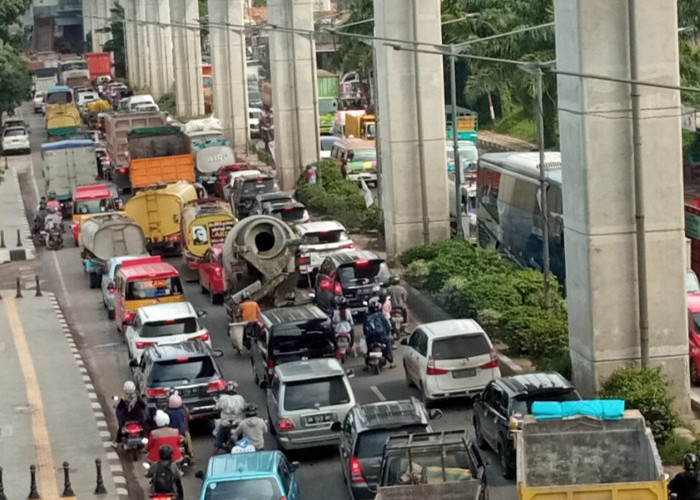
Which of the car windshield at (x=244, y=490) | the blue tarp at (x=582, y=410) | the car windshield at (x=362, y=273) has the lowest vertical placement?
the car windshield at (x=244, y=490)

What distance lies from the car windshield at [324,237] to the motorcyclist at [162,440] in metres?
16.1

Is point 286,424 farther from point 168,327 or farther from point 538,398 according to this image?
point 168,327

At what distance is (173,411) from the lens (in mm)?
26812

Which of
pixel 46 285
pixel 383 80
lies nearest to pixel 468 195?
pixel 383 80

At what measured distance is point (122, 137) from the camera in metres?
69.0

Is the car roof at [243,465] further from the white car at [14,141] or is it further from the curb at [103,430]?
the white car at [14,141]

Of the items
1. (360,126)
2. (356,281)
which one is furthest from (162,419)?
(360,126)

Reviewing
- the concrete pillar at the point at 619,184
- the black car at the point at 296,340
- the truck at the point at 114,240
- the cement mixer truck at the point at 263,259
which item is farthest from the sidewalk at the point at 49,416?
the concrete pillar at the point at 619,184

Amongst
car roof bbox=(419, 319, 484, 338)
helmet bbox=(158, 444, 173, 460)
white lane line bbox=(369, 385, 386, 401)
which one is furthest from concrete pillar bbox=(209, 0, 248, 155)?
helmet bbox=(158, 444, 173, 460)

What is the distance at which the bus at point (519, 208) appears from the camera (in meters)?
38.7

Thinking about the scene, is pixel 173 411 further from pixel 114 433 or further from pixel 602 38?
pixel 602 38

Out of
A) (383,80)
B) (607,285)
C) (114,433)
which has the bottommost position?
(114,433)

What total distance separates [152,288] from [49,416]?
7.20 meters

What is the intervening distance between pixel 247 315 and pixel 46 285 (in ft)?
43.6
